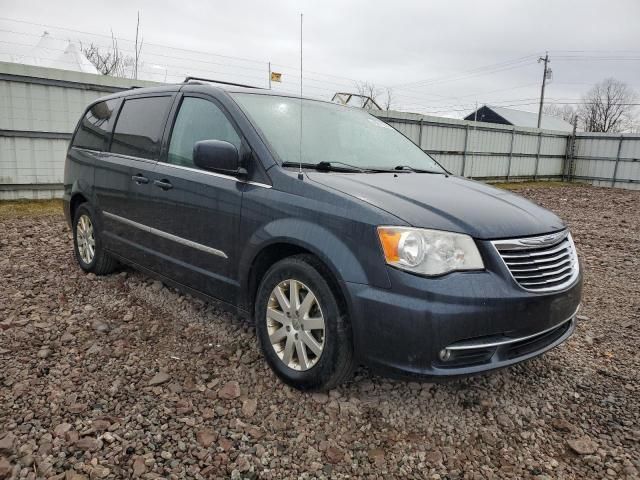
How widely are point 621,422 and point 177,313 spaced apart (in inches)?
118

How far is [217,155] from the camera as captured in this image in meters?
2.75

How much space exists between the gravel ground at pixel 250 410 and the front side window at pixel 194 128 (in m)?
1.24

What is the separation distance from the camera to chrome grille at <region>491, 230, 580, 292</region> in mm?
2295

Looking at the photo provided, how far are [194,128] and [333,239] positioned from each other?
1.56 m

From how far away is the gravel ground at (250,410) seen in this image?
6.94 feet

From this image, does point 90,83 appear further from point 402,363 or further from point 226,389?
point 402,363

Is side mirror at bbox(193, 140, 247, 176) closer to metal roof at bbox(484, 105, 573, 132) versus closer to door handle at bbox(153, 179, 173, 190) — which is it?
door handle at bbox(153, 179, 173, 190)

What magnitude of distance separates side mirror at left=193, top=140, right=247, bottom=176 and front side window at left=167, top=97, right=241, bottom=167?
0.26 m

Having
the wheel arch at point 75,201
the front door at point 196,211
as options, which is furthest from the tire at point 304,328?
the wheel arch at point 75,201

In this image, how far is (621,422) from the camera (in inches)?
97.7

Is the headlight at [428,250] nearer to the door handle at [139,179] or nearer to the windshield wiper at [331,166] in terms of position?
the windshield wiper at [331,166]

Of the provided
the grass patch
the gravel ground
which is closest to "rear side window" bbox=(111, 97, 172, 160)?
the gravel ground

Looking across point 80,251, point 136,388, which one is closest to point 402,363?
point 136,388

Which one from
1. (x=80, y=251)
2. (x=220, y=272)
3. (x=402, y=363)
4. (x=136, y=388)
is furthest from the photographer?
(x=80, y=251)
